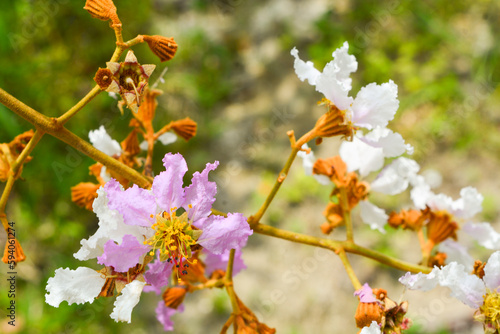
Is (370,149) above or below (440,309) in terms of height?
below

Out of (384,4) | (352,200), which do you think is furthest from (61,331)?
(384,4)

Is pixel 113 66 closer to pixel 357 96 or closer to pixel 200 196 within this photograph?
pixel 200 196

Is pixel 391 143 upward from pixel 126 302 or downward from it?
upward

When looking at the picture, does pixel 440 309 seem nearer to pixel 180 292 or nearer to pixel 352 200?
pixel 352 200

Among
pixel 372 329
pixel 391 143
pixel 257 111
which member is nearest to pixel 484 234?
pixel 391 143

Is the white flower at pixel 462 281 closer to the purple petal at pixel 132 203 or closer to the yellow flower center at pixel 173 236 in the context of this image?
the yellow flower center at pixel 173 236

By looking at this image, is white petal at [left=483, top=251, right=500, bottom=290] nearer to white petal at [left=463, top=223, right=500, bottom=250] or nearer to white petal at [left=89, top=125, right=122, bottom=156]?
white petal at [left=463, top=223, right=500, bottom=250]

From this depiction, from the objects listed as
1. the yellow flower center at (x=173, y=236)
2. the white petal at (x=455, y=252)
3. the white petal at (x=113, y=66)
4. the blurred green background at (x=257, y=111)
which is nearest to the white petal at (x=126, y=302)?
the yellow flower center at (x=173, y=236)
